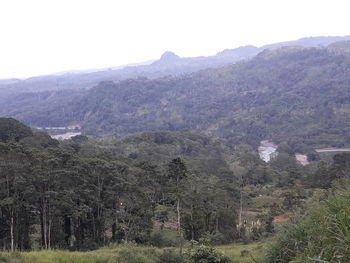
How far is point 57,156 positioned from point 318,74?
17043 cm

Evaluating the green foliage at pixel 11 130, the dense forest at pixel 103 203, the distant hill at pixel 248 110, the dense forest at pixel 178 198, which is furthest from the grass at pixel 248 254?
the distant hill at pixel 248 110

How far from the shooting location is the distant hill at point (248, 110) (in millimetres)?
125375

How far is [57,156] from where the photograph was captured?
2125 cm

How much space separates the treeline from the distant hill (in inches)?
3209

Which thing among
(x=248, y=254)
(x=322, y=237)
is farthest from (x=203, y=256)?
(x=322, y=237)

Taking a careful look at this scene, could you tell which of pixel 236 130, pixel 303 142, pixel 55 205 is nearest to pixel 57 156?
pixel 55 205

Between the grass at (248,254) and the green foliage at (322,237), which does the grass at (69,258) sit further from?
the green foliage at (322,237)

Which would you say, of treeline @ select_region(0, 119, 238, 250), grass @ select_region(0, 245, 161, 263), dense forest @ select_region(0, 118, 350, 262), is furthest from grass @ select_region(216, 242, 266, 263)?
treeline @ select_region(0, 119, 238, 250)

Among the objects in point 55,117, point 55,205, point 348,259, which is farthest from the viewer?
point 55,117

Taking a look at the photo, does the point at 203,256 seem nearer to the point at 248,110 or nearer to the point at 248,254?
the point at 248,254

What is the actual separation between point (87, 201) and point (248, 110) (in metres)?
139

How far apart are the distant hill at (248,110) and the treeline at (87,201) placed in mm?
81497

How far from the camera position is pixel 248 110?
15725 cm

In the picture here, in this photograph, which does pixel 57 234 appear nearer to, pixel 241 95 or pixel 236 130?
pixel 236 130
